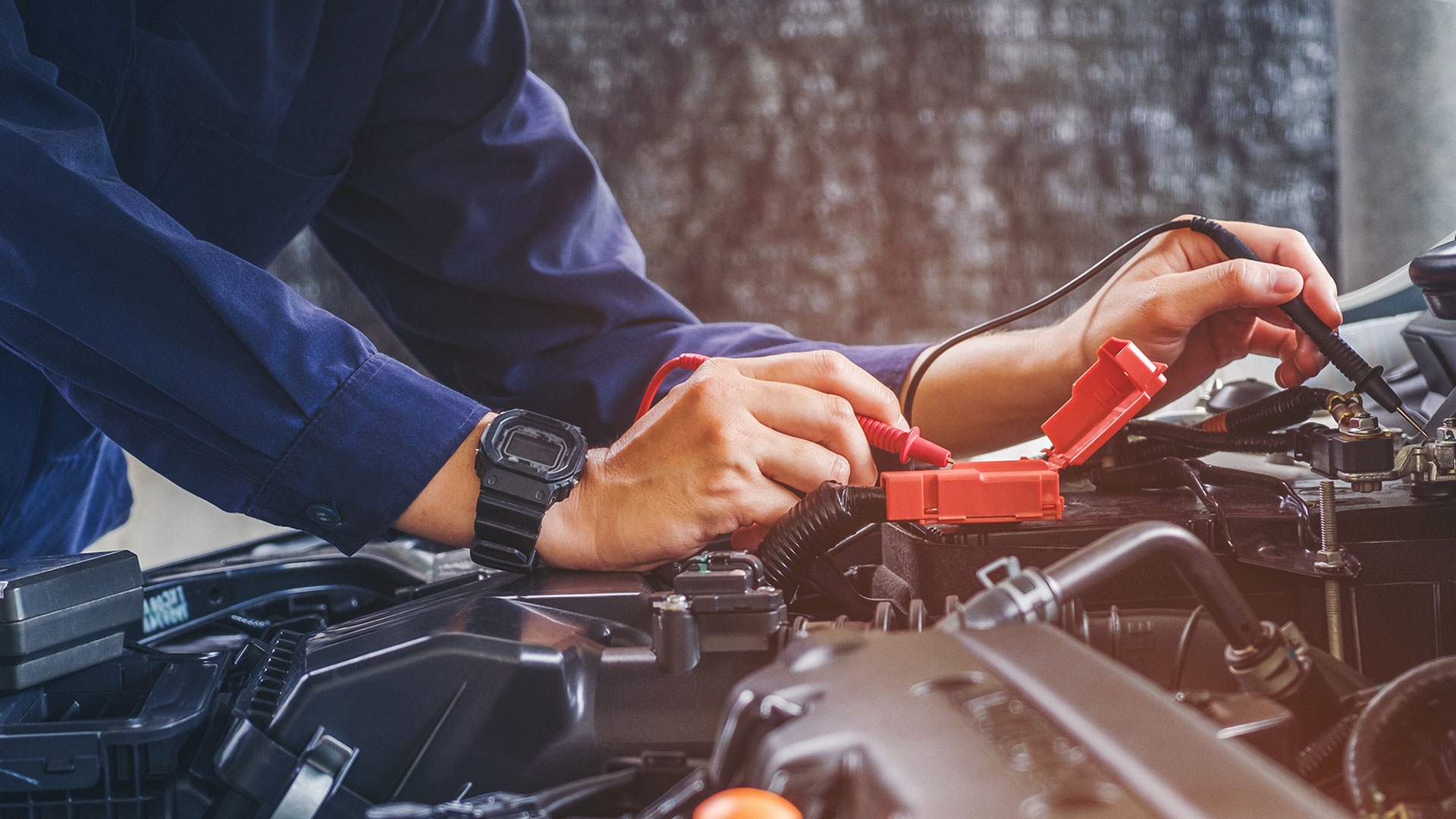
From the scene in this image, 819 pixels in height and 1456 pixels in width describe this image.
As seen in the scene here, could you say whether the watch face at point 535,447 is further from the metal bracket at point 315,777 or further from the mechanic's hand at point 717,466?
the metal bracket at point 315,777

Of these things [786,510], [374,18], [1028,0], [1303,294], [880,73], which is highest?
[1028,0]

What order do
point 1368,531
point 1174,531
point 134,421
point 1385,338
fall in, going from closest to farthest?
1. point 1174,531
2. point 1368,531
3. point 134,421
4. point 1385,338

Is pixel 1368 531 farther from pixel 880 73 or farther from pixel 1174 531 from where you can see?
pixel 880 73

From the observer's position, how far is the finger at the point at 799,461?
1.83 ft

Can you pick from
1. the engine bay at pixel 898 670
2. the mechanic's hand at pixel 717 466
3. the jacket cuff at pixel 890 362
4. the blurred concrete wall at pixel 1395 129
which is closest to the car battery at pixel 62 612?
the engine bay at pixel 898 670

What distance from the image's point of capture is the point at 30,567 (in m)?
0.45

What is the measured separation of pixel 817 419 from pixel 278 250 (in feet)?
2.04

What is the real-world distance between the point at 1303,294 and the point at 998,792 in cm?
53

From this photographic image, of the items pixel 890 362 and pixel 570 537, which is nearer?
pixel 570 537

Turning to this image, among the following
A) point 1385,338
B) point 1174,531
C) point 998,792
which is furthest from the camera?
point 1385,338

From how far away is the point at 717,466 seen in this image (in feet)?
1.82

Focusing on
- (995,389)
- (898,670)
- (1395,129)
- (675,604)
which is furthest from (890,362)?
(1395,129)

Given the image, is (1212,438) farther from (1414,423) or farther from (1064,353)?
(1064,353)

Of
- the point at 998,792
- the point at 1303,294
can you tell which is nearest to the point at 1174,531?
the point at 998,792
